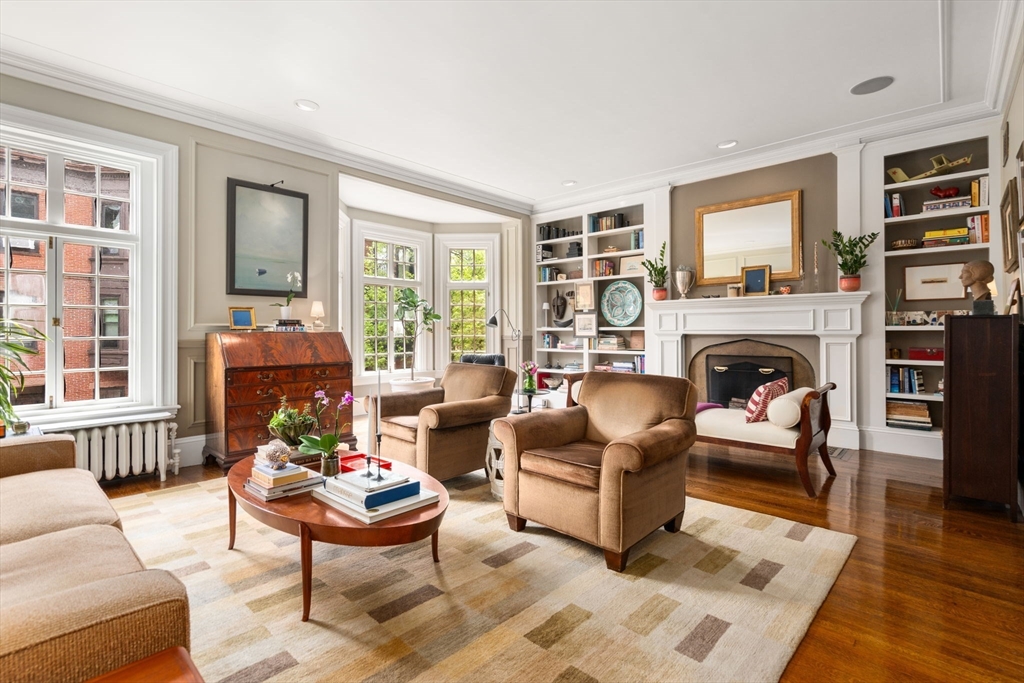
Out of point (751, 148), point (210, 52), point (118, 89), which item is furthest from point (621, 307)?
point (118, 89)

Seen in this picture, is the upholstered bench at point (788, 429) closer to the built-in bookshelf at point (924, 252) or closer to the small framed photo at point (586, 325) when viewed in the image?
the built-in bookshelf at point (924, 252)

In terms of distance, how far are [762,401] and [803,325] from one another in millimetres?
1448

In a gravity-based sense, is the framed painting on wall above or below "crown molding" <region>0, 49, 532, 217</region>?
below

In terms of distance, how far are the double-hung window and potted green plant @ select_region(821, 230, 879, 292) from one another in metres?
5.21

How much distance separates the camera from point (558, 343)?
7.20 m

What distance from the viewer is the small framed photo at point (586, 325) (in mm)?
6629

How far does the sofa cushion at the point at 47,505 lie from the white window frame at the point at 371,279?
4623 millimetres

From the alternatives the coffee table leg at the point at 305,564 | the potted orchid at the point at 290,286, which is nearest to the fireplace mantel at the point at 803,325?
the potted orchid at the point at 290,286

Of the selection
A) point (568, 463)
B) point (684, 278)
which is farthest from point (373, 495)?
point (684, 278)

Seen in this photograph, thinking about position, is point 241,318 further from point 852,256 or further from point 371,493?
point 852,256

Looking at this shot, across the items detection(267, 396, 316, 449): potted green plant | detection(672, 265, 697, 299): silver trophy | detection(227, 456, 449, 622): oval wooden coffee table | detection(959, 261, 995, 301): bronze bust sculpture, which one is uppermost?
detection(672, 265, 697, 299): silver trophy

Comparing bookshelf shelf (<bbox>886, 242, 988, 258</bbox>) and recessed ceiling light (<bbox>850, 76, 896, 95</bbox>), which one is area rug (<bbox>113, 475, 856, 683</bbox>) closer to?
bookshelf shelf (<bbox>886, 242, 988, 258</bbox>)

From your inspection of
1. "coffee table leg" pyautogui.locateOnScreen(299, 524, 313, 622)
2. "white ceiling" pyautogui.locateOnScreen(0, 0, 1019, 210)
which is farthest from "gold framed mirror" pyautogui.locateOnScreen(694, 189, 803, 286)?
"coffee table leg" pyautogui.locateOnScreen(299, 524, 313, 622)

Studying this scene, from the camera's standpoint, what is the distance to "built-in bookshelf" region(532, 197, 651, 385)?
634 cm
